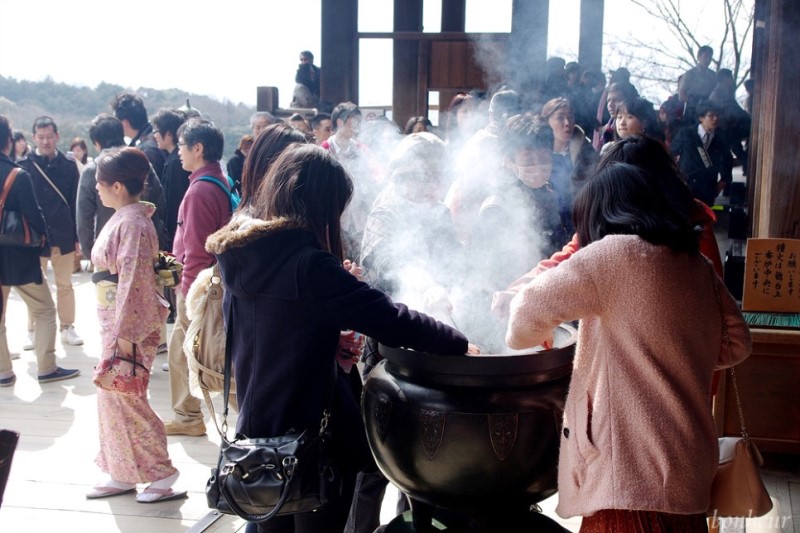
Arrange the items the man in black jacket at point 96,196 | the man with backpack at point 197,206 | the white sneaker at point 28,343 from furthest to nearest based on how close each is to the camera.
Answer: the white sneaker at point 28,343 < the man in black jacket at point 96,196 < the man with backpack at point 197,206

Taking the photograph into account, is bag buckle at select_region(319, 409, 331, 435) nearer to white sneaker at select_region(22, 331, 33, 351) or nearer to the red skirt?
the red skirt

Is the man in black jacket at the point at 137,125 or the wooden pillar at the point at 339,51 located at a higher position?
the wooden pillar at the point at 339,51

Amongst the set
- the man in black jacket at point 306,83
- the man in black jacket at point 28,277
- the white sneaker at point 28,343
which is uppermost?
the man in black jacket at point 306,83

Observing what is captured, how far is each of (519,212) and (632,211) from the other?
6.62 feet

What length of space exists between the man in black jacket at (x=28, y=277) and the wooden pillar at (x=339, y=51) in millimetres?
3745

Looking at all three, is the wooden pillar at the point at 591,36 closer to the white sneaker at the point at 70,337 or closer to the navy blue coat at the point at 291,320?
the white sneaker at the point at 70,337

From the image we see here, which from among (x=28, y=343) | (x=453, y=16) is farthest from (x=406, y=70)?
(x=28, y=343)

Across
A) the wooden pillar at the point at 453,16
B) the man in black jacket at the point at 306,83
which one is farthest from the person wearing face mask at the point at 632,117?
the man in black jacket at the point at 306,83

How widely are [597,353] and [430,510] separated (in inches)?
43.7

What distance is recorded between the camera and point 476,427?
2.51 metres

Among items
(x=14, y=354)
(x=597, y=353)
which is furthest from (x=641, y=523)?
(x=14, y=354)

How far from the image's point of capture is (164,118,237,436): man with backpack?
455cm

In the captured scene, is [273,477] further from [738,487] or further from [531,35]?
[531,35]

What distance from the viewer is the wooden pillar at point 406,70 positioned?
8.43m
